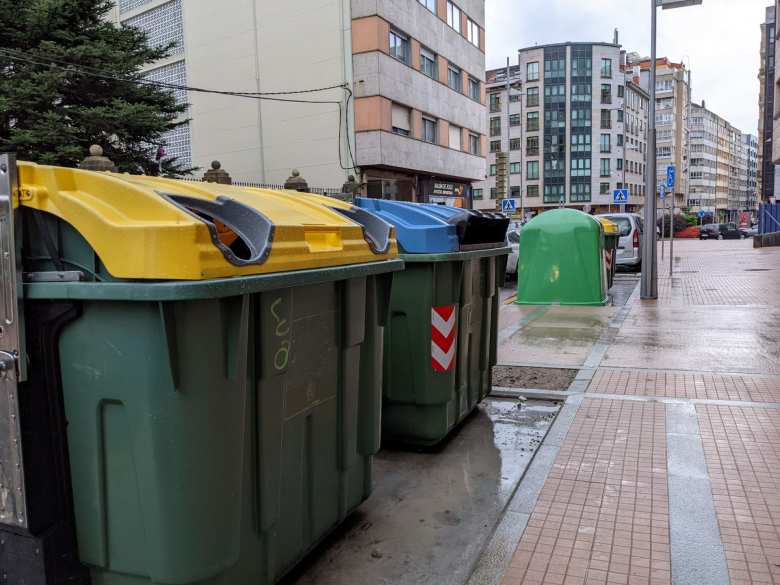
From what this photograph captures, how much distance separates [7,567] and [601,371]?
18.7 feet

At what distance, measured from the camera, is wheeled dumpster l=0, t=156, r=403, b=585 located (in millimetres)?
2164

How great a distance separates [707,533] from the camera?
3.37 metres

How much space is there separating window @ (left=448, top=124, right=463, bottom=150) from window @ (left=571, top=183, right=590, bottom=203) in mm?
47037

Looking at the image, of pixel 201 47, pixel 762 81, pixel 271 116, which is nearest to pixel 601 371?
pixel 271 116

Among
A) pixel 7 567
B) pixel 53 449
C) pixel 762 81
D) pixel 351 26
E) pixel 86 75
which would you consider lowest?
pixel 7 567

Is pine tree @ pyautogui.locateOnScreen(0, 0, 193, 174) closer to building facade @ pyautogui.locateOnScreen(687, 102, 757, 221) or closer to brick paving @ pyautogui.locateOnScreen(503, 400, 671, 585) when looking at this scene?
brick paving @ pyautogui.locateOnScreen(503, 400, 671, 585)

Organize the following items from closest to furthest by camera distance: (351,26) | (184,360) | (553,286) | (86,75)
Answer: (184,360)
(553,286)
(86,75)
(351,26)

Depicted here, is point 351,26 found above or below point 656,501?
Answer: above

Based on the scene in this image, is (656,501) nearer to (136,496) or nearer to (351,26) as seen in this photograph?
(136,496)

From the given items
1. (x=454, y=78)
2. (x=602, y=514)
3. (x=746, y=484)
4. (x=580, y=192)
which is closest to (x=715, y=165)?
(x=580, y=192)

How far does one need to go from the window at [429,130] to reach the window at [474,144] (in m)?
4.41

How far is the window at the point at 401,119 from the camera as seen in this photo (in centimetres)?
2628

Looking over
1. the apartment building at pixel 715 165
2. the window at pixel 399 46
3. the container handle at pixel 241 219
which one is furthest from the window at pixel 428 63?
the apartment building at pixel 715 165

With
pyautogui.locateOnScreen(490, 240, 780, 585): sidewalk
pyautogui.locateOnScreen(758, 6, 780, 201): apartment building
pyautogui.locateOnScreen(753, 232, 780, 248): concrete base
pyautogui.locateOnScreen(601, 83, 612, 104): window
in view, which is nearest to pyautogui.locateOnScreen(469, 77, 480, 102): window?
pyautogui.locateOnScreen(753, 232, 780, 248): concrete base
